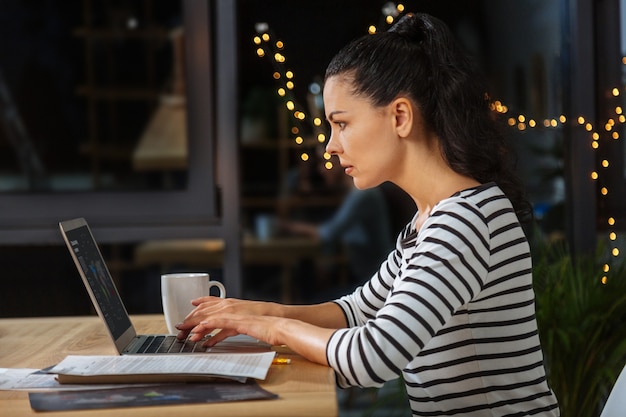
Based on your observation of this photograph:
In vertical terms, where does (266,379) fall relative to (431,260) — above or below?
below

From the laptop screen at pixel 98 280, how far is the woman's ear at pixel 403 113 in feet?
1.75

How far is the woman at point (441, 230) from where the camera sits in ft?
4.42

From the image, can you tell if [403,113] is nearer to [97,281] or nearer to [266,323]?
[266,323]

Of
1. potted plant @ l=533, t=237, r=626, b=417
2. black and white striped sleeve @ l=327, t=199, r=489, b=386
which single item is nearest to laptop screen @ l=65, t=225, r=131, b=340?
black and white striped sleeve @ l=327, t=199, r=489, b=386

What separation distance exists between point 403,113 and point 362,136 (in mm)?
75

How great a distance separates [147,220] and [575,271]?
1.15m

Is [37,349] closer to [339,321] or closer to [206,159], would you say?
[339,321]

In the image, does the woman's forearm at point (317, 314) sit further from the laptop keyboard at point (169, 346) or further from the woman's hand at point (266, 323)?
the laptop keyboard at point (169, 346)

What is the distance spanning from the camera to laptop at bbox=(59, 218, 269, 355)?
1.44 meters

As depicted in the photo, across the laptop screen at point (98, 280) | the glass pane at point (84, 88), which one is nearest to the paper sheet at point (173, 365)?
the laptop screen at point (98, 280)

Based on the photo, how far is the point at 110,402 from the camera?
1.11m

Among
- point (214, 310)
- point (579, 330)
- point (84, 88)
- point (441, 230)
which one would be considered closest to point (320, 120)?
point (84, 88)

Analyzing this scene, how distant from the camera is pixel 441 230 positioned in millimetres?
1357

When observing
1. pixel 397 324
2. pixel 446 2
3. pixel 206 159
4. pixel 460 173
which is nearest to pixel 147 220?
pixel 206 159
